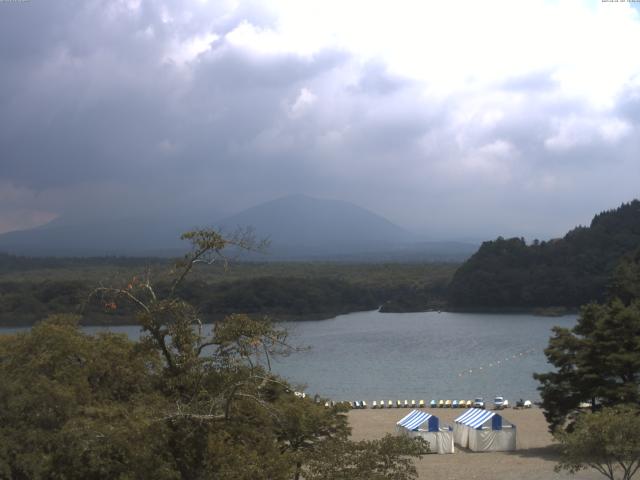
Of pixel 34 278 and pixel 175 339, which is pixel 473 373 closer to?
pixel 175 339

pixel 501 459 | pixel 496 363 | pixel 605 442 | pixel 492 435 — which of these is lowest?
pixel 496 363

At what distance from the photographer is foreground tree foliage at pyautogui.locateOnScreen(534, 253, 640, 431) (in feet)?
55.7

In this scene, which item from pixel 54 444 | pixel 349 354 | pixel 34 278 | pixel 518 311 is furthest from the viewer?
pixel 34 278

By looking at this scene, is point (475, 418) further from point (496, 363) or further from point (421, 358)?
point (421, 358)

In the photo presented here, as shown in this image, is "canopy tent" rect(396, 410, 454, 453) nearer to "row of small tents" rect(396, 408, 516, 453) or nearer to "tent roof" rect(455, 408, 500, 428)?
"row of small tents" rect(396, 408, 516, 453)

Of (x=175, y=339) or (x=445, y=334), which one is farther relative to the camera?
(x=445, y=334)

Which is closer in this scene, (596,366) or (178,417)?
(178,417)

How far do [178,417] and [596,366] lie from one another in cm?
1201

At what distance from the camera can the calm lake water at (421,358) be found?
3138 cm

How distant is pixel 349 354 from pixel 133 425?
35.1 metres

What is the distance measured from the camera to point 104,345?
1070 centimetres

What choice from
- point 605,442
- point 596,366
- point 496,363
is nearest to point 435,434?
point 596,366

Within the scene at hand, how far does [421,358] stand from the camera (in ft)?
135

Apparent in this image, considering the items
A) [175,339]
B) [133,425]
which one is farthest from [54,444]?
[175,339]
